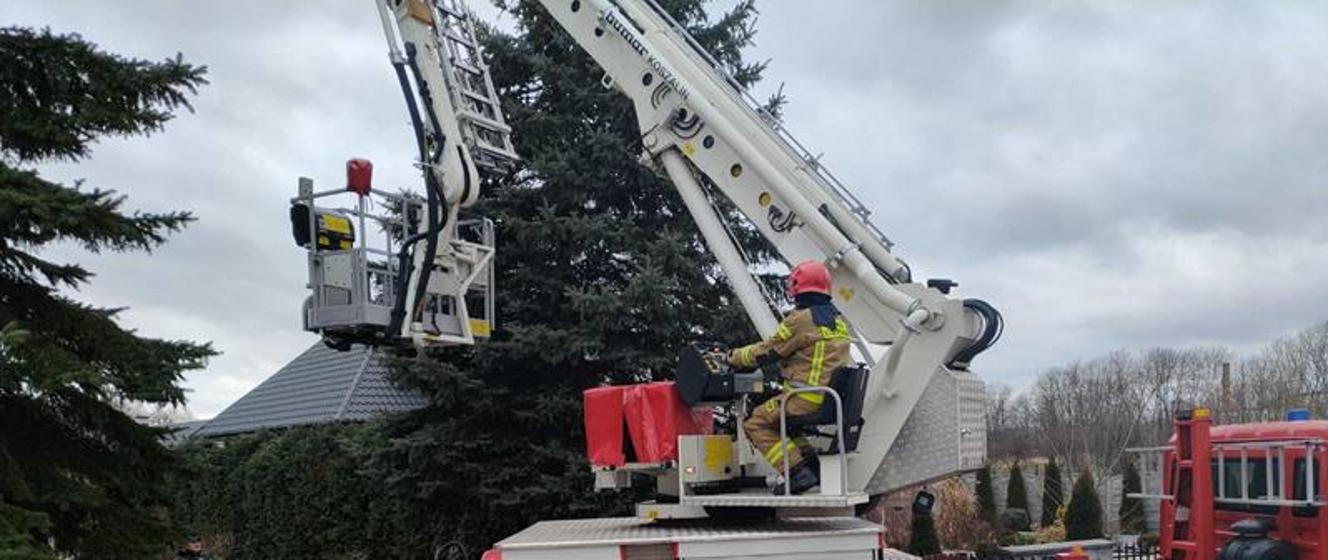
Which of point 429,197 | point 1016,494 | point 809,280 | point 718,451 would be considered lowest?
point 1016,494

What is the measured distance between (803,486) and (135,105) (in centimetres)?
444

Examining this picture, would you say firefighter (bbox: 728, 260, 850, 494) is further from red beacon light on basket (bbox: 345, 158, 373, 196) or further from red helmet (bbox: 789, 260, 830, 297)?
red beacon light on basket (bbox: 345, 158, 373, 196)

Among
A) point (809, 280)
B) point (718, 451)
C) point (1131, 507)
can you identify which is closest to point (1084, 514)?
point (1131, 507)

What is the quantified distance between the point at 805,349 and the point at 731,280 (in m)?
1.67

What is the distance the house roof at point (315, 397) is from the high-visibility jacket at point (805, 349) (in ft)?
35.6

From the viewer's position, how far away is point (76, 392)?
238 inches

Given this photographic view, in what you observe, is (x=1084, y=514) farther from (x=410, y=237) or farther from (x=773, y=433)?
(x=410, y=237)

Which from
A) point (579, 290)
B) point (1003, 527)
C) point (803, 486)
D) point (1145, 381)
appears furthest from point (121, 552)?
point (1145, 381)

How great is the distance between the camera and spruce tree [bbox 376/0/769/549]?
468 inches

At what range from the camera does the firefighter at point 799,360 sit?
22.1ft

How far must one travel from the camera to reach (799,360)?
22.3ft

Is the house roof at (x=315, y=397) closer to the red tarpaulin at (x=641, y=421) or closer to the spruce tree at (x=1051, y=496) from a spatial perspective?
the red tarpaulin at (x=641, y=421)

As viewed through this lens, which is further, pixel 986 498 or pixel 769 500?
pixel 986 498

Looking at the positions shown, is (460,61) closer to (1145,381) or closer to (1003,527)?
(1003,527)
